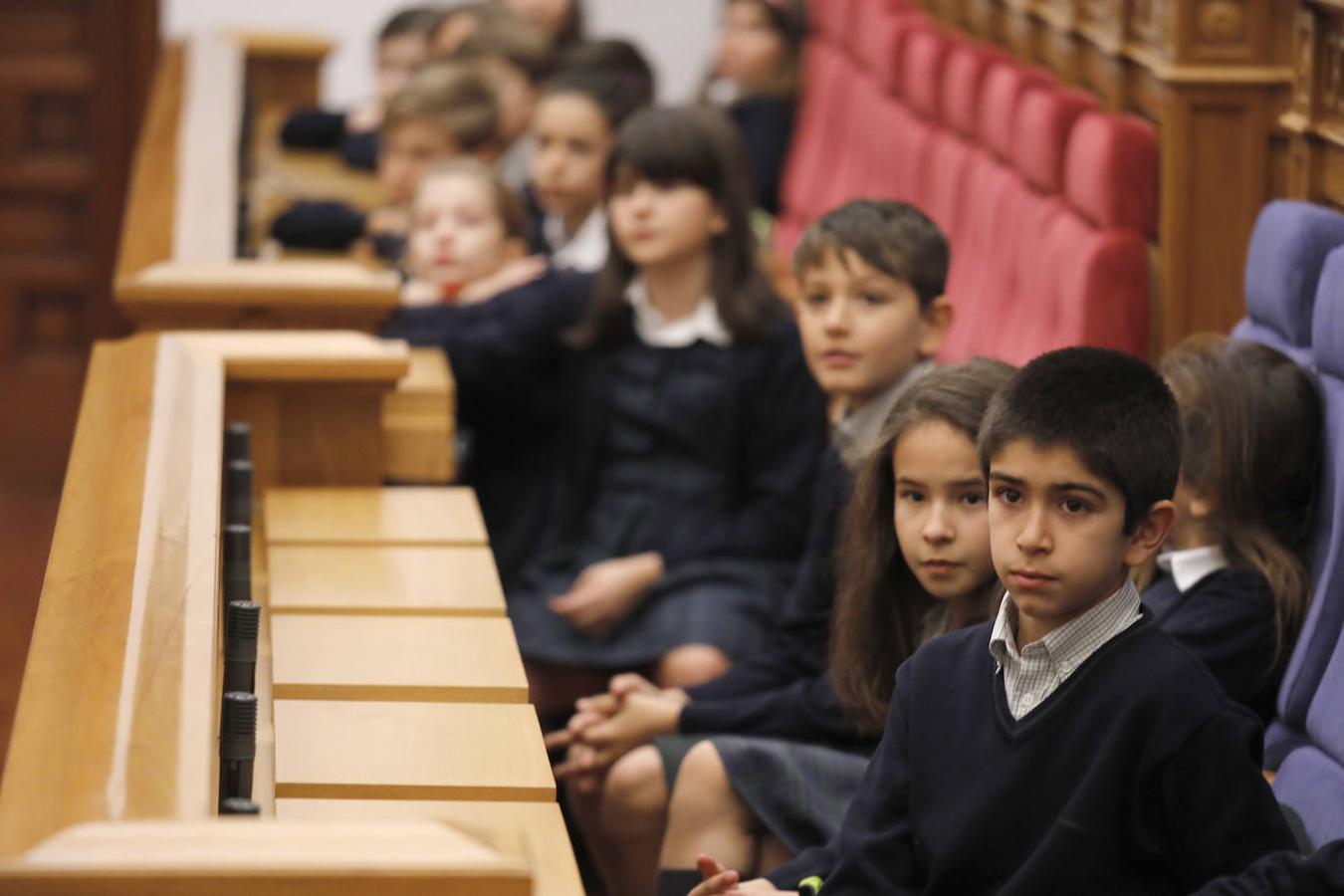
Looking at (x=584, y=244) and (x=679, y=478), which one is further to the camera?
(x=584, y=244)

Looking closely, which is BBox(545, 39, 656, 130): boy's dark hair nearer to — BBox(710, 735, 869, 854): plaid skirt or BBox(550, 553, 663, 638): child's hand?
BBox(550, 553, 663, 638): child's hand

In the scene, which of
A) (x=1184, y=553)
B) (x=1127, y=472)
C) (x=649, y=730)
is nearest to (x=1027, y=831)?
(x=1127, y=472)

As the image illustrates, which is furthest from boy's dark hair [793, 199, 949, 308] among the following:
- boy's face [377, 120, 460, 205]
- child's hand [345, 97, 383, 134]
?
child's hand [345, 97, 383, 134]

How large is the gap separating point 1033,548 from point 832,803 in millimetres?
728

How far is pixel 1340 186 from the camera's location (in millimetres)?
2902

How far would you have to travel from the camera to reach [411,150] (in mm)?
5270

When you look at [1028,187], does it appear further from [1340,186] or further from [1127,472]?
[1127,472]

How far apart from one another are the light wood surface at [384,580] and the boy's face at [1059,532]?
0.88 meters

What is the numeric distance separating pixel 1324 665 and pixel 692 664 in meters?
1.19

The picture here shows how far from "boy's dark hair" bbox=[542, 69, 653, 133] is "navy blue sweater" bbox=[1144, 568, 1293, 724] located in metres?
2.75

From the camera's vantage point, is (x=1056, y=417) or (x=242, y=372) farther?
(x=242, y=372)

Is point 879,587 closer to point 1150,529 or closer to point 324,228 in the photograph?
point 1150,529

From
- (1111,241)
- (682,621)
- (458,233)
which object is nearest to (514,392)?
(682,621)

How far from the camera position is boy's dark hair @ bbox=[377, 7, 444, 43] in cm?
682
